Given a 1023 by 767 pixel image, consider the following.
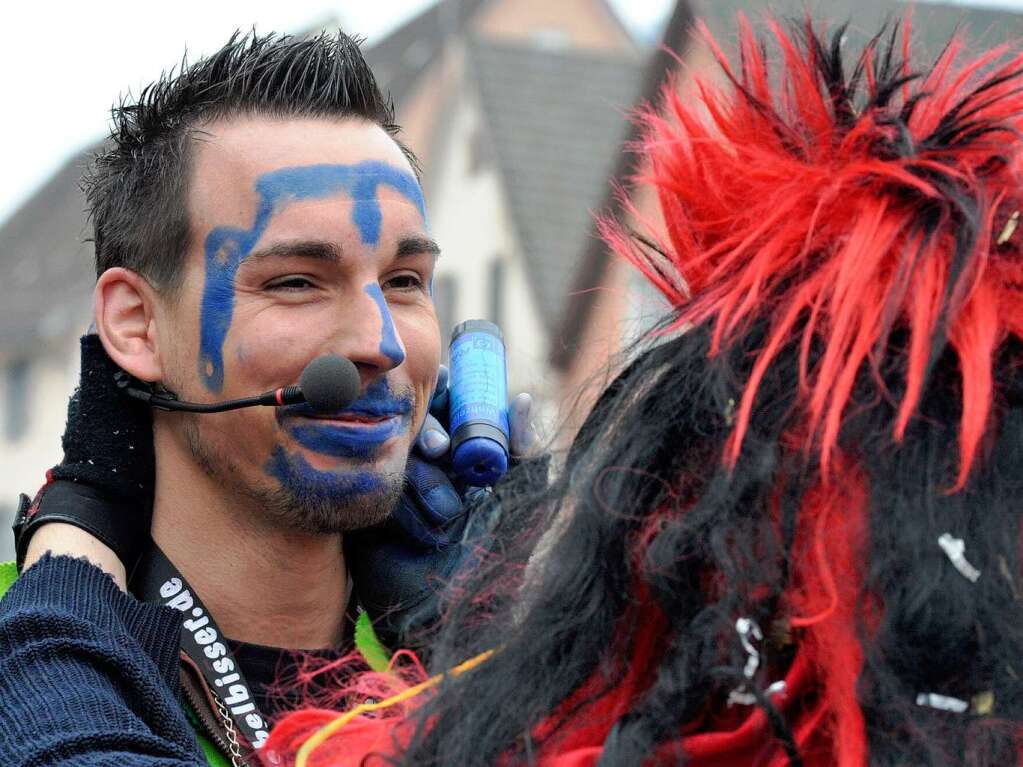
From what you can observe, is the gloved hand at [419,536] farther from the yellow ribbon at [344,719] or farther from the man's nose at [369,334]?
the yellow ribbon at [344,719]

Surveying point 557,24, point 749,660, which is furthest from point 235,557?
point 557,24

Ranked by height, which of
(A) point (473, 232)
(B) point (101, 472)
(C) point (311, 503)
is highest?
(B) point (101, 472)

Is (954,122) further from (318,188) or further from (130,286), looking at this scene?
(130,286)

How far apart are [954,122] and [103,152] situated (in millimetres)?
2170

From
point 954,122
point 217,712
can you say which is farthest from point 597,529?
point 217,712

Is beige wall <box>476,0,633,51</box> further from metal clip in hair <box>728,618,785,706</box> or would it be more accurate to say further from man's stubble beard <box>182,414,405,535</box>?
metal clip in hair <box>728,618,785,706</box>

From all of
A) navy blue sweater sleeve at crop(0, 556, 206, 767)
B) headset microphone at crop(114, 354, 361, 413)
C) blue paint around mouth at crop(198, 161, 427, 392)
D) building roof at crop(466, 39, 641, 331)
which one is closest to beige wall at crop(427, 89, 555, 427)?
building roof at crop(466, 39, 641, 331)

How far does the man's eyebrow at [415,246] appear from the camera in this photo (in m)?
3.15

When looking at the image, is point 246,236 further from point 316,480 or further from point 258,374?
point 316,480

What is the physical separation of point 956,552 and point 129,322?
1.99 m

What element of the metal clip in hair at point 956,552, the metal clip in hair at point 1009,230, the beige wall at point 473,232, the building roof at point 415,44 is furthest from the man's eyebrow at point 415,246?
the building roof at point 415,44

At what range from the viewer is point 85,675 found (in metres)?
2.51

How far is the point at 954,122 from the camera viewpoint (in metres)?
1.89

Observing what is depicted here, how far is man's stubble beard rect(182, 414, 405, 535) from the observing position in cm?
306
